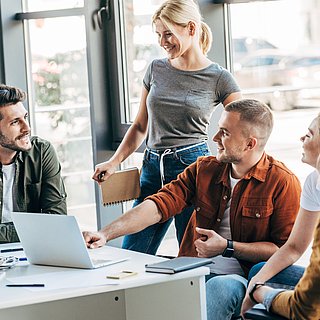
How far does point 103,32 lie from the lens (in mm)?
4906

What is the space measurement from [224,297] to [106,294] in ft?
1.51

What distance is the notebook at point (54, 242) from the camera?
2.78 m

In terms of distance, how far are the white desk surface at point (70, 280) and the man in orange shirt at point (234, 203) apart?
0.26 metres

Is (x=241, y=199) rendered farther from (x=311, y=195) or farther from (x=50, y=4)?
(x=50, y=4)

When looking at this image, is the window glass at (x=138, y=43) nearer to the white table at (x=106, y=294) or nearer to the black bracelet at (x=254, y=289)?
the white table at (x=106, y=294)

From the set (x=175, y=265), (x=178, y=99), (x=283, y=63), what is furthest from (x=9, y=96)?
(x=175, y=265)

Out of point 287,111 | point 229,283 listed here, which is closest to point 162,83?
point 287,111

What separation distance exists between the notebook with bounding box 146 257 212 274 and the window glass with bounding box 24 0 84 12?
262 cm

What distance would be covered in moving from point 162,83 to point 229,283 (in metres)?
1.24

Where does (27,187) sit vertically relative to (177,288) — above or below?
above

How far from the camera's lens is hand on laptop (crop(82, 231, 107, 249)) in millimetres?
3107

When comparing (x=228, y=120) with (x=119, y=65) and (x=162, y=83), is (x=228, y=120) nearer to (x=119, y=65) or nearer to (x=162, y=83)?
(x=162, y=83)

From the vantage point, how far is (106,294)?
3.10 meters

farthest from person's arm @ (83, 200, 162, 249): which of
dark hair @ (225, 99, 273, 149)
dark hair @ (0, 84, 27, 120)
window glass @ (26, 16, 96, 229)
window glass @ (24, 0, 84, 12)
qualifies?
window glass @ (24, 0, 84, 12)
